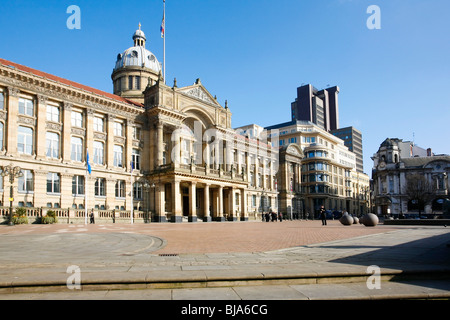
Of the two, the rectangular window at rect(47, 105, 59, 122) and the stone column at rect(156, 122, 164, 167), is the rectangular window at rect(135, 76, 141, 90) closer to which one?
the stone column at rect(156, 122, 164, 167)

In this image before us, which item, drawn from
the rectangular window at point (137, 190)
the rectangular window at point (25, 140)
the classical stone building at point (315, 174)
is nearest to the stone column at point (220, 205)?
the rectangular window at point (137, 190)

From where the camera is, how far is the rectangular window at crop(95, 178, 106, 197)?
4347cm

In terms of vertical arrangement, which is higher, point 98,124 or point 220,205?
point 98,124

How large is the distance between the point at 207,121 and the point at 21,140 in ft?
93.8

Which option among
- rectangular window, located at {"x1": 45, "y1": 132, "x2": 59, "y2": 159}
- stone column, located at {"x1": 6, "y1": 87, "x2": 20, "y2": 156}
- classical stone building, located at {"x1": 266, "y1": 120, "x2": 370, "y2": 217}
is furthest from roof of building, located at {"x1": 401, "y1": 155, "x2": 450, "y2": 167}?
stone column, located at {"x1": 6, "y1": 87, "x2": 20, "y2": 156}

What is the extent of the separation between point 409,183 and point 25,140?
82.6m

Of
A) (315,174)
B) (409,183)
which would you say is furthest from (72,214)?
(409,183)

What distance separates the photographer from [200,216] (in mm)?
54656

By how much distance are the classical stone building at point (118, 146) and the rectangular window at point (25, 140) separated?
0.11 metres

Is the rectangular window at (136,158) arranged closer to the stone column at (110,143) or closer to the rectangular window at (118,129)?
the rectangular window at (118,129)

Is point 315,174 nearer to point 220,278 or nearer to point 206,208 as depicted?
point 206,208

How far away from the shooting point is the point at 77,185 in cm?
4141

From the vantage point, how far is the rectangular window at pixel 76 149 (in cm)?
4212
